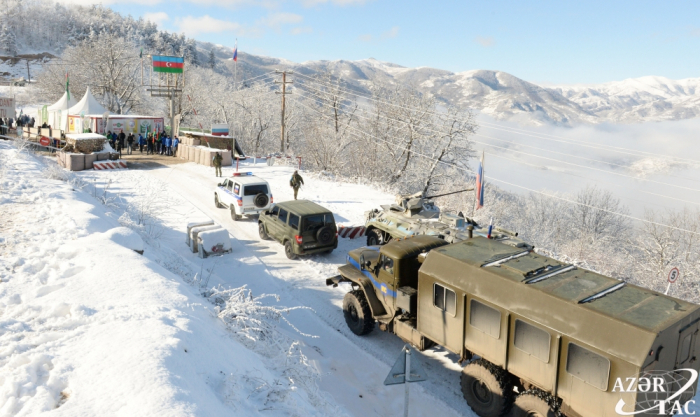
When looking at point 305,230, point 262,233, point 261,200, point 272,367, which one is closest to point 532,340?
point 272,367

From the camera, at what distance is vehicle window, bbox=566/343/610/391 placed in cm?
610

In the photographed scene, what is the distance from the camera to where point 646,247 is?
45.7 metres

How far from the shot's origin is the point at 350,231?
55.4 ft

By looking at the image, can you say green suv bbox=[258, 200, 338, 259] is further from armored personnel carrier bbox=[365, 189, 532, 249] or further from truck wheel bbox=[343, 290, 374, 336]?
Result: truck wheel bbox=[343, 290, 374, 336]

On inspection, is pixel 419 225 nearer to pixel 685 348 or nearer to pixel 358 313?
pixel 358 313

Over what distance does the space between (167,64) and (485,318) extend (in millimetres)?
39185

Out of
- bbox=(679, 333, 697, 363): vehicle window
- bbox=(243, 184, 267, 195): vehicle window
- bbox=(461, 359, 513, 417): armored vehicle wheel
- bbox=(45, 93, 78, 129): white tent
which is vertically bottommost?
bbox=(461, 359, 513, 417): armored vehicle wheel

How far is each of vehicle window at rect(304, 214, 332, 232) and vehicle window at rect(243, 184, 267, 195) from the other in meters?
4.49

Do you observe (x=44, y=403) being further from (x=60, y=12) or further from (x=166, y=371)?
(x=60, y=12)

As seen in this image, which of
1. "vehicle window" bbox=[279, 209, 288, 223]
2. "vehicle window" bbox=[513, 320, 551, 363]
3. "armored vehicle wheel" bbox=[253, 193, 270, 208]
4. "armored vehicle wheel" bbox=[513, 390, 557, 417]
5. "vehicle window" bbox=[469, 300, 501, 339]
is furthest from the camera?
"armored vehicle wheel" bbox=[253, 193, 270, 208]

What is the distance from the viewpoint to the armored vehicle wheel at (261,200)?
18.1 metres

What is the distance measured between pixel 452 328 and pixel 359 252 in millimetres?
3577

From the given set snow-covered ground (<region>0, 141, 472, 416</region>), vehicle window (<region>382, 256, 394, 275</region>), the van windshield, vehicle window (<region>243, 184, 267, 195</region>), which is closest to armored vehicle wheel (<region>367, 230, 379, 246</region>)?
snow-covered ground (<region>0, 141, 472, 416</region>)

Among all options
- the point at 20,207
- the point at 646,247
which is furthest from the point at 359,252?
the point at 646,247
